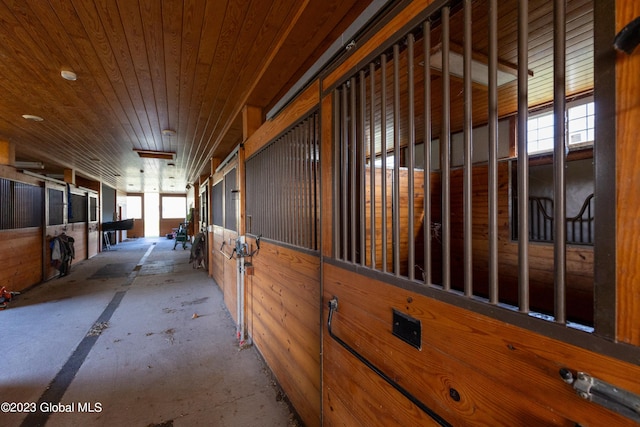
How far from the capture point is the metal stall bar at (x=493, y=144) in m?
0.65

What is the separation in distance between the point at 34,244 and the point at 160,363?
4395 mm

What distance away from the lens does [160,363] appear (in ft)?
7.77

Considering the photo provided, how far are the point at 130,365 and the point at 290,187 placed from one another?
6.84ft

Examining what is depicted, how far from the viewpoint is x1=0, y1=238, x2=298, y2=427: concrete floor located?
180 cm

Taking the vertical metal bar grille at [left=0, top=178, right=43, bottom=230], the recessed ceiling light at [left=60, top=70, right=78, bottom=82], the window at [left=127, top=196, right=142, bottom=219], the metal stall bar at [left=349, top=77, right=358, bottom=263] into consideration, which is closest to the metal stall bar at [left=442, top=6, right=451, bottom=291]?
the metal stall bar at [left=349, top=77, right=358, bottom=263]

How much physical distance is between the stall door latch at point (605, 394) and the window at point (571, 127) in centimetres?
282

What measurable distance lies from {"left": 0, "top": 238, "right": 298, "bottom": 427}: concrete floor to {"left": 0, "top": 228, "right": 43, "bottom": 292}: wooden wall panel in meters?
0.31

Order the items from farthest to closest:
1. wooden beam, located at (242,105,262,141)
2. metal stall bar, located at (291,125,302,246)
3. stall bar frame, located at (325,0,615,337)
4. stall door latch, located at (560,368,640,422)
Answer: wooden beam, located at (242,105,262,141) < metal stall bar, located at (291,125,302,246) < stall bar frame, located at (325,0,615,337) < stall door latch, located at (560,368,640,422)

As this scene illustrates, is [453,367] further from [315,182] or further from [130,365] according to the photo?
[130,365]

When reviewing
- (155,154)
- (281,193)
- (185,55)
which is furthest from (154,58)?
(155,154)

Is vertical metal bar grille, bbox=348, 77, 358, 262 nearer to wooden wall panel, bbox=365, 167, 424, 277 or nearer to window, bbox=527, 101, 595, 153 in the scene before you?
wooden wall panel, bbox=365, 167, 424, 277

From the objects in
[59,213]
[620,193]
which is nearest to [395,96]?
[620,193]

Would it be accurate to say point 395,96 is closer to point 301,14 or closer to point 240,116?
point 301,14

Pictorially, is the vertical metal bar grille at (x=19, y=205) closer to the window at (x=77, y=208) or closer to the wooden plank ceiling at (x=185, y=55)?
the wooden plank ceiling at (x=185, y=55)
